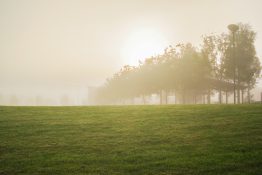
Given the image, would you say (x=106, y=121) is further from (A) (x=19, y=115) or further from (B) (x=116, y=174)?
(B) (x=116, y=174)

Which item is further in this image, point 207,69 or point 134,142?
point 207,69

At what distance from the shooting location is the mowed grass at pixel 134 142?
10.7 meters

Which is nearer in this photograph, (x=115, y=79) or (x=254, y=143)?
(x=254, y=143)

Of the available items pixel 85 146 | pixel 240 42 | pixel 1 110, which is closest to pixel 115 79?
pixel 240 42

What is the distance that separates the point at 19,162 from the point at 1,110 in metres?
12.0

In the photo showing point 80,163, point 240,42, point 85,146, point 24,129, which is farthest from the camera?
point 240,42

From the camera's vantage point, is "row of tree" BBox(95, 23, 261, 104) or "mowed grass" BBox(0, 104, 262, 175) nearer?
"mowed grass" BBox(0, 104, 262, 175)

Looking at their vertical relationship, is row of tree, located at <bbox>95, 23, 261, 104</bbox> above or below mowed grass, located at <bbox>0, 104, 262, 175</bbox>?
above

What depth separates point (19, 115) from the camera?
2011 cm

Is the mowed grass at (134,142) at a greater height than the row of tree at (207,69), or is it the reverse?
the row of tree at (207,69)

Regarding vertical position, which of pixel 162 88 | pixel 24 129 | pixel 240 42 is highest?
pixel 240 42

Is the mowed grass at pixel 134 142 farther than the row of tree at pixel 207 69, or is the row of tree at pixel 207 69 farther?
the row of tree at pixel 207 69

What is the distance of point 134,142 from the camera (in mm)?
13688

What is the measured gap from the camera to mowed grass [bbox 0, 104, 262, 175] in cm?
1073
